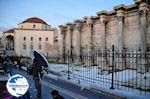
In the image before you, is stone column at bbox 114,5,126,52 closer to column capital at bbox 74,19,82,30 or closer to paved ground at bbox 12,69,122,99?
column capital at bbox 74,19,82,30

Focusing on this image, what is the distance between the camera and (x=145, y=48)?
6.18 meters

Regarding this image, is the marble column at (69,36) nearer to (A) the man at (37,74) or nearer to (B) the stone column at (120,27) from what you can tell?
(B) the stone column at (120,27)

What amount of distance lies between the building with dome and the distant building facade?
1916 mm

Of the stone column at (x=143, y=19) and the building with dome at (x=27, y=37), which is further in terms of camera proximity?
the stone column at (x=143, y=19)

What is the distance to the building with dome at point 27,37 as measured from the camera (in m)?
2.93

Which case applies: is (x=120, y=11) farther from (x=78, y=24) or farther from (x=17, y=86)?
(x=17, y=86)

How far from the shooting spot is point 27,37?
10.2 feet

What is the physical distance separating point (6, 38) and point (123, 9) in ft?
13.9

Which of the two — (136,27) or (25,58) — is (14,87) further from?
(136,27)

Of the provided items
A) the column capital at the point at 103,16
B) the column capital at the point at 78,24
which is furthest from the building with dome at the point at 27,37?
the column capital at the point at 103,16

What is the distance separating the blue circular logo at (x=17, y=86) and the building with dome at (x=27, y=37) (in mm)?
645

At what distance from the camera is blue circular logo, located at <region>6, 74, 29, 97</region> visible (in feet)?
7.84

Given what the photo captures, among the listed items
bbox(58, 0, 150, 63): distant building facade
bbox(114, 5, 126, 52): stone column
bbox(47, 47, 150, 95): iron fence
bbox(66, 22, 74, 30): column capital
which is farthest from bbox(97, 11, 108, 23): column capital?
bbox(47, 47, 150, 95): iron fence

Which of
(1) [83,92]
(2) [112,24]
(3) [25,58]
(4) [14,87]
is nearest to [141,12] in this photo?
(2) [112,24]
